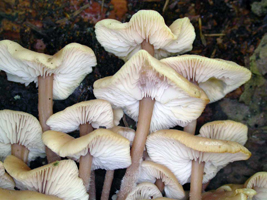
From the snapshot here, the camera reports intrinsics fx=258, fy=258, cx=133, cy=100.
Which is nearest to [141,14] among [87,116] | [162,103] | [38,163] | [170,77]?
[170,77]

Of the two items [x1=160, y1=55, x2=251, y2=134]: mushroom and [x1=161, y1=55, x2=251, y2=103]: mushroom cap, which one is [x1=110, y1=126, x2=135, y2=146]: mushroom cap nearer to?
[x1=160, y1=55, x2=251, y2=134]: mushroom

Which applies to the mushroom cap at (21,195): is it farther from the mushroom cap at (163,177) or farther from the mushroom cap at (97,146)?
the mushroom cap at (163,177)

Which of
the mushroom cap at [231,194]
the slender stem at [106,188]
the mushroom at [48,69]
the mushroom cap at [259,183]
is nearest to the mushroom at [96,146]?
the slender stem at [106,188]

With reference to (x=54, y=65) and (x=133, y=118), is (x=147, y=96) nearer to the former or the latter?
(x=133, y=118)

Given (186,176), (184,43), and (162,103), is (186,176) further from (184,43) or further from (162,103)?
(184,43)

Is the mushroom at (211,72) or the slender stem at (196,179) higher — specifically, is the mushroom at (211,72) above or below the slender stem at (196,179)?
above

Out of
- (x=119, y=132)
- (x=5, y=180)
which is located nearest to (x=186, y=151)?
(x=119, y=132)

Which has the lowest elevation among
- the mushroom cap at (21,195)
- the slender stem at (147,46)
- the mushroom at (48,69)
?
the mushroom cap at (21,195)

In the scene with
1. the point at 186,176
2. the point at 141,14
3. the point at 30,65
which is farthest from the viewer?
the point at 186,176
